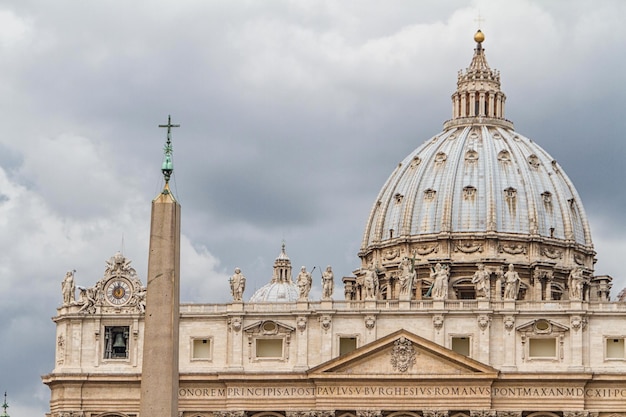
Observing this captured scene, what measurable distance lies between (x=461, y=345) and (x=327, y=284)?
898 cm

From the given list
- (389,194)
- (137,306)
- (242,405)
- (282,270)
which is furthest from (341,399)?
(282,270)

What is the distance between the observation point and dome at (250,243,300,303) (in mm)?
178125

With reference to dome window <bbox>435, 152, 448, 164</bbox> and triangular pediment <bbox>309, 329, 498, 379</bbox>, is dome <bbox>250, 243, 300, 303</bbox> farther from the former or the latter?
triangular pediment <bbox>309, 329, 498, 379</bbox>

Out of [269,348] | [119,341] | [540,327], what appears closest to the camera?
[540,327]

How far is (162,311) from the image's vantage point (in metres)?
46.5

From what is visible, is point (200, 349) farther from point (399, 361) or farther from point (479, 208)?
point (479, 208)

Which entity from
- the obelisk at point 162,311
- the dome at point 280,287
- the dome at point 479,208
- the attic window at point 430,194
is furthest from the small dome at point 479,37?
the obelisk at point 162,311

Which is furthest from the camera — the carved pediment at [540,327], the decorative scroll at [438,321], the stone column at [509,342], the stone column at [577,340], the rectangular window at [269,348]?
the rectangular window at [269,348]

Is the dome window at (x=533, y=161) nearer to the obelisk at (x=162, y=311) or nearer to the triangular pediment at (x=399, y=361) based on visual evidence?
the triangular pediment at (x=399, y=361)

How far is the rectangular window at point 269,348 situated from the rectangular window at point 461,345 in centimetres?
1055

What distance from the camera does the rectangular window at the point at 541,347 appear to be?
362ft

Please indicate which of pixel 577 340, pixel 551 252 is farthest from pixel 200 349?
pixel 551 252

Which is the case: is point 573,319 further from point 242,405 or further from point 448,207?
point 448,207

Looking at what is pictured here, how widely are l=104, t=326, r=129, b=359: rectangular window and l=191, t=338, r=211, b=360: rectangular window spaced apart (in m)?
4.34
